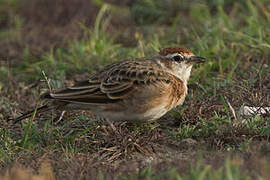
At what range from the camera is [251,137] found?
5.17 meters

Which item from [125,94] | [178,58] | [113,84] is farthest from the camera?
[178,58]

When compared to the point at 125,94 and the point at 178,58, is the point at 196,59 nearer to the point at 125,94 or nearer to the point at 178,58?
the point at 178,58

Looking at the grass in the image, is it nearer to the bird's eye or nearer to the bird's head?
the bird's head

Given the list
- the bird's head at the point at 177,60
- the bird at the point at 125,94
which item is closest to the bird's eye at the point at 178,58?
the bird's head at the point at 177,60

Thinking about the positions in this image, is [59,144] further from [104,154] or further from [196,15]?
[196,15]

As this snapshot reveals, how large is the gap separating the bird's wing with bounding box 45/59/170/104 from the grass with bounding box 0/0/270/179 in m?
0.37

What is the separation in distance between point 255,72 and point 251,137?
1.77 metres

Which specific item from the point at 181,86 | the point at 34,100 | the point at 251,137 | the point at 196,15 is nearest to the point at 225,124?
the point at 251,137

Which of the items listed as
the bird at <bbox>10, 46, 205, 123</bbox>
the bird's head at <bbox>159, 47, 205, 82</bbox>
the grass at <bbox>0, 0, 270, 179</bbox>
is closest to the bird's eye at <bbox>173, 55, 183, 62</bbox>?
the bird's head at <bbox>159, 47, 205, 82</bbox>

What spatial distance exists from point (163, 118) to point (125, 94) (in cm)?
92

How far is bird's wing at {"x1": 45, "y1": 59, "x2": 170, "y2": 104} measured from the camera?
5.37 meters

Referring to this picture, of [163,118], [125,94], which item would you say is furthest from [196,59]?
[125,94]

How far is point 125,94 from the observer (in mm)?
5348

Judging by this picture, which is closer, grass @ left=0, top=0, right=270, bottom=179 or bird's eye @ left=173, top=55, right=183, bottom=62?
grass @ left=0, top=0, right=270, bottom=179
